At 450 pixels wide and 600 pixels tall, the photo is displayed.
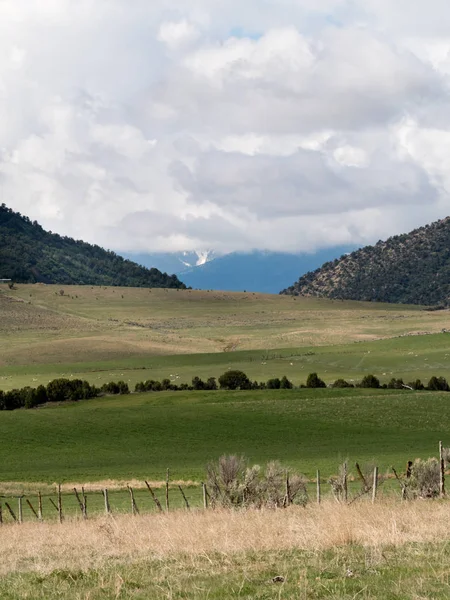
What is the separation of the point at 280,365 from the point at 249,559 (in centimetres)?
9308

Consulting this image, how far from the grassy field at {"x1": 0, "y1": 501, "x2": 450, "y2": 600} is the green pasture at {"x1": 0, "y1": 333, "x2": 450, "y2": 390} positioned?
75253 millimetres

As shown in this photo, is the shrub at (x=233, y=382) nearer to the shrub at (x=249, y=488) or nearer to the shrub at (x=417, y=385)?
→ the shrub at (x=417, y=385)

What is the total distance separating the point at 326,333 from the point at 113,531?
126895 millimetres

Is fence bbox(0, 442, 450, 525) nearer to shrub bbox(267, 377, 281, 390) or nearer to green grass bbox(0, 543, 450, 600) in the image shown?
green grass bbox(0, 543, 450, 600)

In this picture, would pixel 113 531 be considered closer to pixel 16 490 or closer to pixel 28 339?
pixel 16 490

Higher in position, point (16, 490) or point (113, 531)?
point (113, 531)

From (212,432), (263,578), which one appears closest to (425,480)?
(263,578)

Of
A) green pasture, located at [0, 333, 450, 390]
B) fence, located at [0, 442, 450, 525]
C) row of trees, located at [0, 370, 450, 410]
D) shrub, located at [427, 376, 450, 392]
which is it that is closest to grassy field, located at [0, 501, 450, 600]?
fence, located at [0, 442, 450, 525]

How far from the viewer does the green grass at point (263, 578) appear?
11523 mm

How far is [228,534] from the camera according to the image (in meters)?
16.8

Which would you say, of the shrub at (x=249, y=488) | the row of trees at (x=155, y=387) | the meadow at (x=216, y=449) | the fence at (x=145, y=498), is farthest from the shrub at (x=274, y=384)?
the shrub at (x=249, y=488)

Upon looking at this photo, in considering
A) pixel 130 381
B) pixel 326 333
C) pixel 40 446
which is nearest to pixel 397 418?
pixel 40 446

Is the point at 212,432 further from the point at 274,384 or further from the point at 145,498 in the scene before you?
the point at 274,384

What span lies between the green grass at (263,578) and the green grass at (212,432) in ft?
88.3
